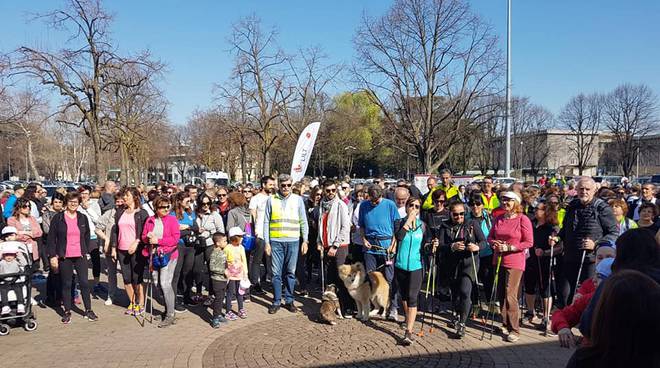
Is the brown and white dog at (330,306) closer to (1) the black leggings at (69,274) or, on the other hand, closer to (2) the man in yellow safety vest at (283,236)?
(2) the man in yellow safety vest at (283,236)

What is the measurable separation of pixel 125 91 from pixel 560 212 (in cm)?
2629

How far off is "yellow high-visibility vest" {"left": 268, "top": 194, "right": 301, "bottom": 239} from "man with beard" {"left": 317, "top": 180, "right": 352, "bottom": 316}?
459mm

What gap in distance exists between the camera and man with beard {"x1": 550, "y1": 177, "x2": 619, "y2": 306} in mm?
6055

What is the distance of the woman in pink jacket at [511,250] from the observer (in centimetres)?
630

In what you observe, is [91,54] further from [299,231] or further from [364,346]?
[364,346]

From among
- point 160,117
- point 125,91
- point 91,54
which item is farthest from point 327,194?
point 160,117

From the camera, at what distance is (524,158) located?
202 ft

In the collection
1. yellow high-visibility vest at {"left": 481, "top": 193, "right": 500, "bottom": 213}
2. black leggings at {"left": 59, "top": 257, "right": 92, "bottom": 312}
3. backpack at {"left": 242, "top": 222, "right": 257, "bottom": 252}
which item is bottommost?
black leggings at {"left": 59, "top": 257, "right": 92, "bottom": 312}

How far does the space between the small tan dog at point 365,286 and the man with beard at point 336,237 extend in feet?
1.26

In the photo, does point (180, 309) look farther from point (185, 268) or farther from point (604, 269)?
point (604, 269)

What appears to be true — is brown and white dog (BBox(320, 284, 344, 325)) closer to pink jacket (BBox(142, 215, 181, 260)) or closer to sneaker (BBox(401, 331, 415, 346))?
sneaker (BBox(401, 331, 415, 346))

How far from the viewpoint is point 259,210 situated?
9102 millimetres

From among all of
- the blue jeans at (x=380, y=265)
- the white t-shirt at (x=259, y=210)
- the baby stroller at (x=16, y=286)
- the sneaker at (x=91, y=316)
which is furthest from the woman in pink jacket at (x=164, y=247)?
the blue jeans at (x=380, y=265)

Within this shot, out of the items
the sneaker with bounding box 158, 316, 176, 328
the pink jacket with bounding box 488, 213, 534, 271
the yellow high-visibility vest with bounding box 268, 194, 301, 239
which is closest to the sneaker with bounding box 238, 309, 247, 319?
the sneaker with bounding box 158, 316, 176, 328
